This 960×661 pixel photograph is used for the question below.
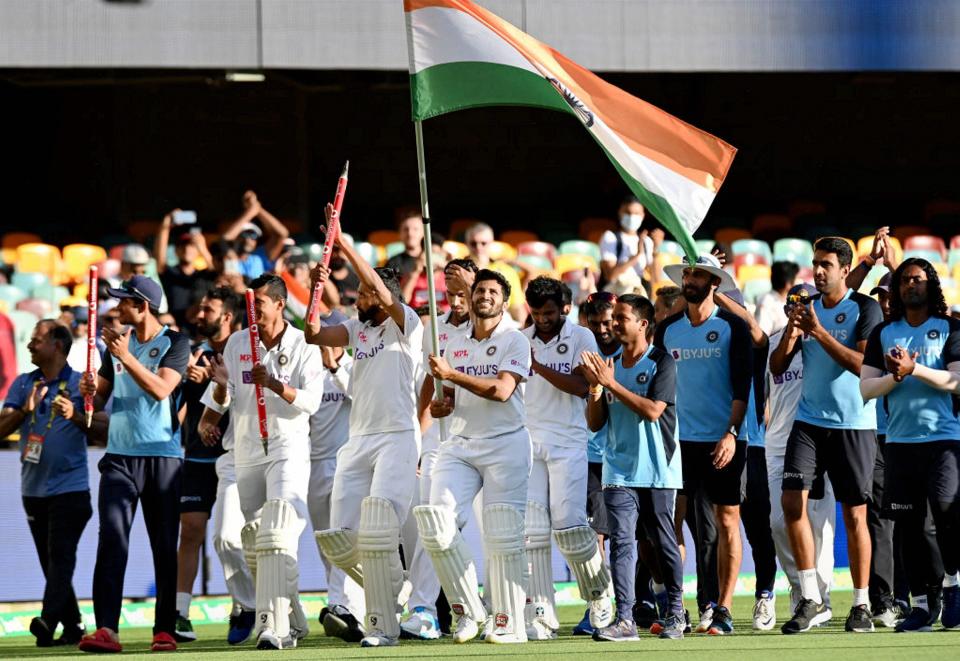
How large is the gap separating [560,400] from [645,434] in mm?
729

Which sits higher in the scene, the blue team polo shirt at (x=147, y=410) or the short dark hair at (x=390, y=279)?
the short dark hair at (x=390, y=279)

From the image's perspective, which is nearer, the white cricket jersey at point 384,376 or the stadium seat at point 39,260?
the white cricket jersey at point 384,376

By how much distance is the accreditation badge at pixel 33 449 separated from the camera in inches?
460

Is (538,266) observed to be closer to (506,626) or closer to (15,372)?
(15,372)

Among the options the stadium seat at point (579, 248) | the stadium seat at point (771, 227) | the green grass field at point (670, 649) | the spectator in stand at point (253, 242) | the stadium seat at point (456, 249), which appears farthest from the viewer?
the stadium seat at point (771, 227)

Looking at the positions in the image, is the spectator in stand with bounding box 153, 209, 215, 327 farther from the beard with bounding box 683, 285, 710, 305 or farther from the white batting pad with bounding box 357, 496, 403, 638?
the white batting pad with bounding box 357, 496, 403, 638

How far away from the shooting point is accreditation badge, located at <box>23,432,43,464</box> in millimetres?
11672

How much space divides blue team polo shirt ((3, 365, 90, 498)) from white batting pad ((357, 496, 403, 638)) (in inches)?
96.5

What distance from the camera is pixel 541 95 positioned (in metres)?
10.2

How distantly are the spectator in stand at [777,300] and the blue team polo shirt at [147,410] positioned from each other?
20.0ft

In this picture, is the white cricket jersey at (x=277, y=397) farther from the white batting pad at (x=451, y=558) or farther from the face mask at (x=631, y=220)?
the face mask at (x=631, y=220)

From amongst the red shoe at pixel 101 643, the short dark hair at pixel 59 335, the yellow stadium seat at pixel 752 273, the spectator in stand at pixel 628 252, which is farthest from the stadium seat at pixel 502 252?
the red shoe at pixel 101 643

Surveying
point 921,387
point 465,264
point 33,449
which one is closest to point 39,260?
point 33,449

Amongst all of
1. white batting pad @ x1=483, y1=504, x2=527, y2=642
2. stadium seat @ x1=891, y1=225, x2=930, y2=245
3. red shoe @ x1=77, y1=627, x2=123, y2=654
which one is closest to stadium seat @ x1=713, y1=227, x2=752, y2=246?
stadium seat @ x1=891, y1=225, x2=930, y2=245
